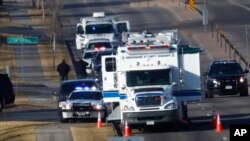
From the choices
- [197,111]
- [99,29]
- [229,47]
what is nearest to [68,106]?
[197,111]

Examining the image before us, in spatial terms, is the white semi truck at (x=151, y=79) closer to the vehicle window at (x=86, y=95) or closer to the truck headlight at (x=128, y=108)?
the truck headlight at (x=128, y=108)

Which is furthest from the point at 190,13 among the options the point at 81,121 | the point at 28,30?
the point at 81,121

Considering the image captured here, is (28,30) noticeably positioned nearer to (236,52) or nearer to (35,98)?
(236,52)

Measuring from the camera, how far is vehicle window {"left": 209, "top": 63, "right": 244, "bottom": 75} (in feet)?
150

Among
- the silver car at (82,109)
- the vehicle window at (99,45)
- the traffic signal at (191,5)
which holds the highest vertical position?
the traffic signal at (191,5)

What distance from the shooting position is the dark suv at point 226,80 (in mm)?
45062

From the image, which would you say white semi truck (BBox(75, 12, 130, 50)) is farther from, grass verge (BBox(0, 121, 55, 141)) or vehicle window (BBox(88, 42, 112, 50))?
grass verge (BBox(0, 121, 55, 141))

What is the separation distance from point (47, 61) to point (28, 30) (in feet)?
56.9

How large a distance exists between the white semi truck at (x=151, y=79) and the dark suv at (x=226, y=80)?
1343cm

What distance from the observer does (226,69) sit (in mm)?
45875

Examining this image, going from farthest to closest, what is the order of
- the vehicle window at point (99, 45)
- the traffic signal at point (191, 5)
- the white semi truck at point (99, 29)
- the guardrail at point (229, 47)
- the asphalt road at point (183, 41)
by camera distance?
the traffic signal at point (191, 5) < the white semi truck at point (99, 29) < the guardrail at point (229, 47) < the vehicle window at point (99, 45) < the asphalt road at point (183, 41)

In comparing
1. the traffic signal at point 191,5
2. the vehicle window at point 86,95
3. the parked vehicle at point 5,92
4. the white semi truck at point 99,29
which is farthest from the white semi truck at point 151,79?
the traffic signal at point 191,5

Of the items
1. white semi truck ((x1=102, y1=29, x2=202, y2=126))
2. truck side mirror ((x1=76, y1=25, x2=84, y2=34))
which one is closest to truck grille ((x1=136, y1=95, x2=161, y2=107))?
white semi truck ((x1=102, y1=29, x2=202, y2=126))

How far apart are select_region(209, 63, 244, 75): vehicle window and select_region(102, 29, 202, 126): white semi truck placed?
1401 centimetres
